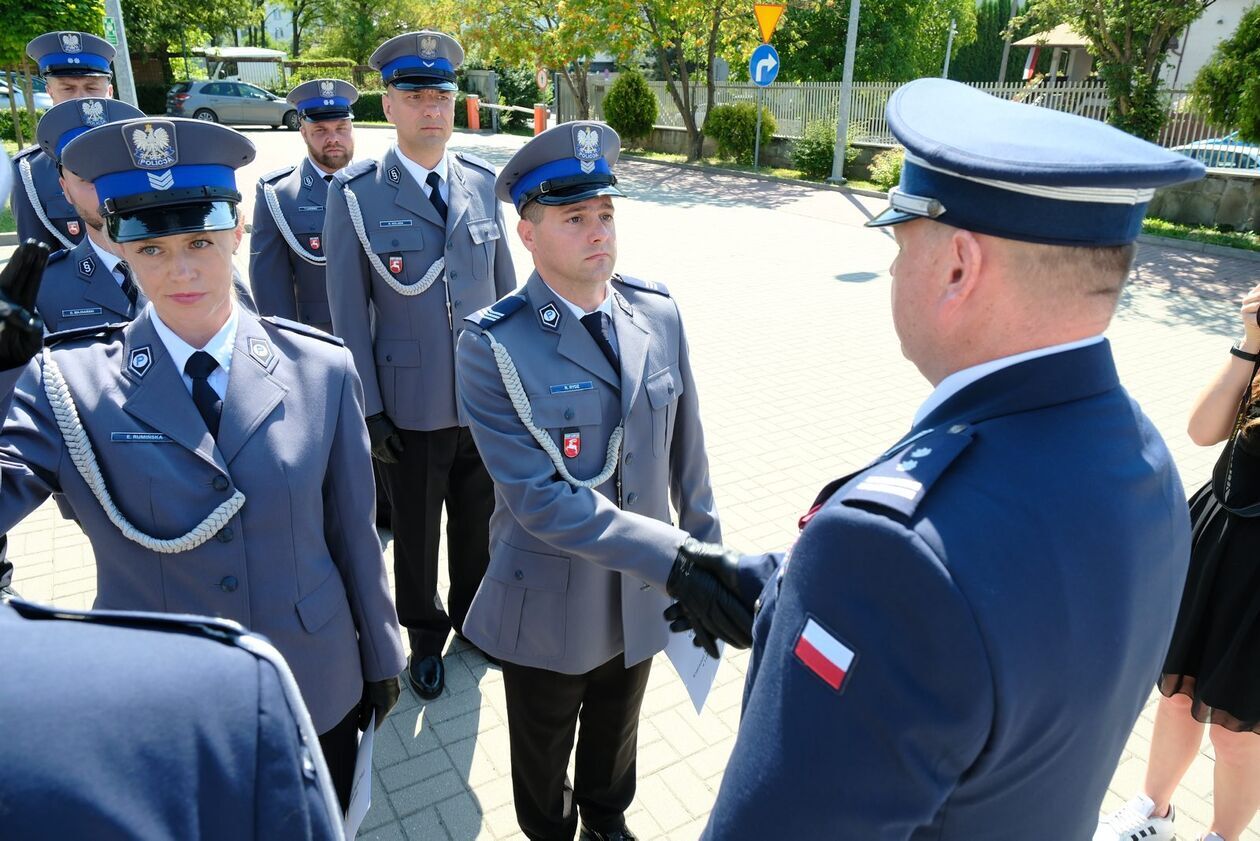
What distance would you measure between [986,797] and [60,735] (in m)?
1.09

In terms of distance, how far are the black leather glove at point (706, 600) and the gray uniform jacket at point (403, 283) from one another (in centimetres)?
180

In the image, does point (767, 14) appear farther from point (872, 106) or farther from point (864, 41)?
point (864, 41)

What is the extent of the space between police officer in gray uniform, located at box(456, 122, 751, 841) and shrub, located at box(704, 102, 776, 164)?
61.4ft

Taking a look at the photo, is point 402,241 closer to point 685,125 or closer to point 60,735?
point 60,735

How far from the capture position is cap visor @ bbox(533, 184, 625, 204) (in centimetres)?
249

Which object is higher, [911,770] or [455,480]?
[911,770]

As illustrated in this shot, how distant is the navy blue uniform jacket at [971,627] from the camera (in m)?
1.08

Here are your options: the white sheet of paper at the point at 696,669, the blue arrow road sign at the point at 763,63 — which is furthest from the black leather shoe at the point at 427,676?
the blue arrow road sign at the point at 763,63

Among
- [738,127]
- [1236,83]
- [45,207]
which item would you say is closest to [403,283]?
[45,207]

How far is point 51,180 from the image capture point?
439 cm

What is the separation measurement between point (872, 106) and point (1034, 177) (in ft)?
62.2

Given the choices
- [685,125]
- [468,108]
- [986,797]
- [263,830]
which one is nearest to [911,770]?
[986,797]

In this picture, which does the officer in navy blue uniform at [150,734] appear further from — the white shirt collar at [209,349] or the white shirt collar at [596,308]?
the white shirt collar at [596,308]

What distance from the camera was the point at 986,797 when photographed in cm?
117
